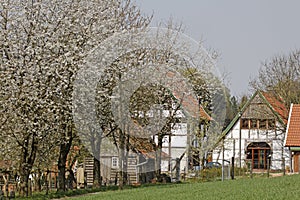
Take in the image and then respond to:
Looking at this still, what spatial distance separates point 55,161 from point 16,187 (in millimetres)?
2544

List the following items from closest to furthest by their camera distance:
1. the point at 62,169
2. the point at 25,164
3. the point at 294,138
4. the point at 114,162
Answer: the point at 25,164 < the point at 62,169 < the point at 114,162 < the point at 294,138

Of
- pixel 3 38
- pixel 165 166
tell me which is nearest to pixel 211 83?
pixel 165 166

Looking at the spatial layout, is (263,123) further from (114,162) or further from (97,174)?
(97,174)

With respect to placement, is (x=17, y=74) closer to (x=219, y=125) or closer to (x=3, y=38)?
(x=3, y=38)

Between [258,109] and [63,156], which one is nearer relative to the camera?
[63,156]

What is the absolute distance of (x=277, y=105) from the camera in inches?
1767

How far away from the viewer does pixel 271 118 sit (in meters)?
45.5

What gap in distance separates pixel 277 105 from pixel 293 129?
21.0ft

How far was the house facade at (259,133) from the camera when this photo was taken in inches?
1769

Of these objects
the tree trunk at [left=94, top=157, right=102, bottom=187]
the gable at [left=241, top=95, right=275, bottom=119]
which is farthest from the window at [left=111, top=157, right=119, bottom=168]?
the gable at [left=241, top=95, right=275, bottom=119]

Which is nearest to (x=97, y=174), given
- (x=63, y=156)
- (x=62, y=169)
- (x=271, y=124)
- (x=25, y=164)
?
(x=63, y=156)

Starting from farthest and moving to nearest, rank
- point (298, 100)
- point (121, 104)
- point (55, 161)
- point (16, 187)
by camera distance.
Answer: point (298, 100) < point (55, 161) < point (16, 187) < point (121, 104)

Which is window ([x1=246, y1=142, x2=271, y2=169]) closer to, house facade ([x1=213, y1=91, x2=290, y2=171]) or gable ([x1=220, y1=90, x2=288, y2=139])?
house facade ([x1=213, y1=91, x2=290, y2=171])

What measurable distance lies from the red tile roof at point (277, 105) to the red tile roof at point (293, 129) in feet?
16.9
